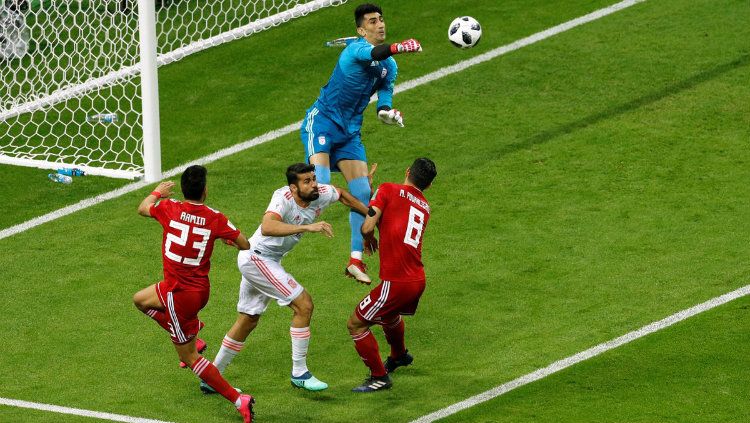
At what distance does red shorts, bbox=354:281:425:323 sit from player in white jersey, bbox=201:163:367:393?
429 mm

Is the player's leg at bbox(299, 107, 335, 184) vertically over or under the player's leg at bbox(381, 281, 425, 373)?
over

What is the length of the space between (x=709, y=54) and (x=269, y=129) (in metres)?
5.41

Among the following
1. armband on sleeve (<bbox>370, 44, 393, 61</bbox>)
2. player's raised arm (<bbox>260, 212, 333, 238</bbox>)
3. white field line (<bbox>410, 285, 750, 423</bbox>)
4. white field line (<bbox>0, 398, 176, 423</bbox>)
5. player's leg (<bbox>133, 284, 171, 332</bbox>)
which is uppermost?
armband on sleeve (<bbox>370, 44, 393, 61</bbox>)

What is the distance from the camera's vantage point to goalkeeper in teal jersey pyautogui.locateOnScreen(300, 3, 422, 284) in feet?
42.3

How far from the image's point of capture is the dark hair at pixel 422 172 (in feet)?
36.1

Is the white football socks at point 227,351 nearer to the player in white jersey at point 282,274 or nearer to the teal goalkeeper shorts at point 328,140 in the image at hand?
the player in white jersey at point 282,274

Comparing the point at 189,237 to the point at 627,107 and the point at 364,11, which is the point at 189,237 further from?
the point at 627,107

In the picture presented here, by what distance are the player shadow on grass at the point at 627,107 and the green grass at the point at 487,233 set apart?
0.03m

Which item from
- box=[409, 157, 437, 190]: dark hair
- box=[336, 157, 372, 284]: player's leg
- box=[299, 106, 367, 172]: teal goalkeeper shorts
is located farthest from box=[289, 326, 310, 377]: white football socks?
box=[299, 106, 367, 172]: teal goalkeeper shorts

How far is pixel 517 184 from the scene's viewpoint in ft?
49.7

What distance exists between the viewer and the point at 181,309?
34.4 ft

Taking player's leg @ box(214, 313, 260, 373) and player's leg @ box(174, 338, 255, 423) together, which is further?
player's leg @ box(214, 313, 260, 373)

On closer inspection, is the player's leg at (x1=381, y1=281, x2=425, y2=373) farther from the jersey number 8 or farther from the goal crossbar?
the goal crossbar

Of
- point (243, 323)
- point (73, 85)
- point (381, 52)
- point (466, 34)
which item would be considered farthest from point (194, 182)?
point (73, 85)
